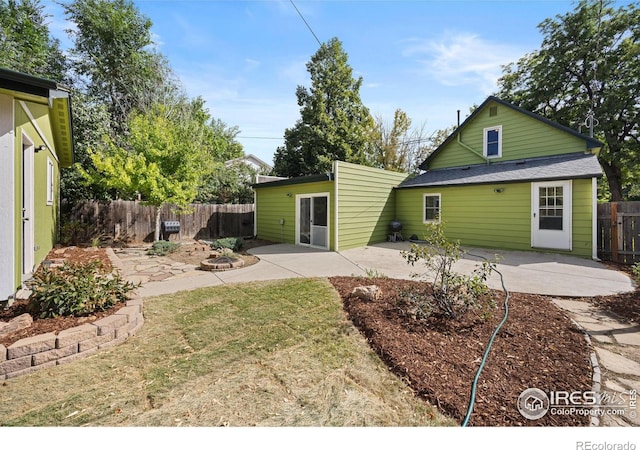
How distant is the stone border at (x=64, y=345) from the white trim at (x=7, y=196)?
56.6 inches

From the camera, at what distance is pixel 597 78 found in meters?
15.5

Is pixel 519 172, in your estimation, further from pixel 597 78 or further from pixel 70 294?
pixel 597 78

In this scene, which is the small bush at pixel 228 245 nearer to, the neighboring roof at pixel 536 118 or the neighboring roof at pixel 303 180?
the neighboring roof at pixel 303 180

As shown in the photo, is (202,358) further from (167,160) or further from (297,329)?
(167,160)

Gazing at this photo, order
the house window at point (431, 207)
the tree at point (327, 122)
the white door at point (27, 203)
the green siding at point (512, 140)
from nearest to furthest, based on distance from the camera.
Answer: the white door at point (27, 203), the green siding at point (512, 140), the house window at point (431, 207), the tree at point (327, 122)

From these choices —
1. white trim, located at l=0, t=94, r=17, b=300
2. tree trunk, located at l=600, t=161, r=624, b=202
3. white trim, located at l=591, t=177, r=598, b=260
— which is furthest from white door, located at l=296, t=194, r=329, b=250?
tree trunk, located at l=600, t=161, r=624, b=202

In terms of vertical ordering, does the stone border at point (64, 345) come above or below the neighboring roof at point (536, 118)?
below

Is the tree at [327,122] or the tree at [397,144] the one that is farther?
the tree at [397,144]

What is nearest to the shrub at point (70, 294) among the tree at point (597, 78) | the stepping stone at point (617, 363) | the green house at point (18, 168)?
the green house at point (18, 168)

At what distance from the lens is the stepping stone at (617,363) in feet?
8.19

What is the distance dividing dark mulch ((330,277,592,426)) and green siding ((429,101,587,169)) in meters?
9.57

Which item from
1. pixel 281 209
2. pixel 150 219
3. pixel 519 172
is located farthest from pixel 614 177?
pixel 150 219

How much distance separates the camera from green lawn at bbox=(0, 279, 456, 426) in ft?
6.45
